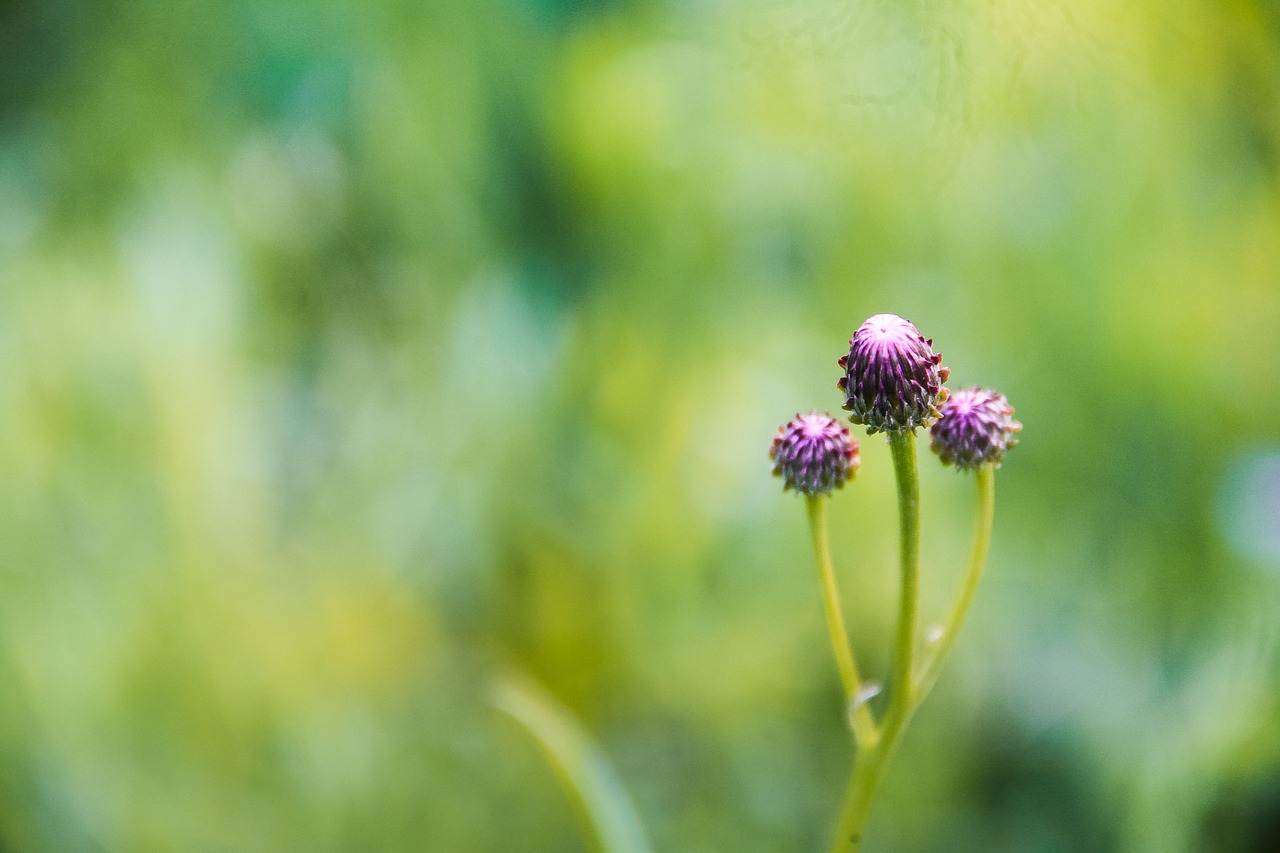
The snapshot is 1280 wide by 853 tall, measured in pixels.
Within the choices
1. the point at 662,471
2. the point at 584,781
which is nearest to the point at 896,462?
the point at 584,781

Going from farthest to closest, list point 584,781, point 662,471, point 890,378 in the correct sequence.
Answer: point 662,471 → point 584,781 → point 890,378

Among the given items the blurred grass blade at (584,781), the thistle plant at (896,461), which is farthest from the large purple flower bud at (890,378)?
the blurred grass blade at (584,781)

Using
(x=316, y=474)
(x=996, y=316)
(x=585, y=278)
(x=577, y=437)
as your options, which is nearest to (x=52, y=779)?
(x=316, y=474)

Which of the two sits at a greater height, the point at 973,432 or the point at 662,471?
the point at 662,471

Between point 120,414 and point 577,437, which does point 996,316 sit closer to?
point 577,437

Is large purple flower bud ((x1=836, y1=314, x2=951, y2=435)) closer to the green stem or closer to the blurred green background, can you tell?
the green stem

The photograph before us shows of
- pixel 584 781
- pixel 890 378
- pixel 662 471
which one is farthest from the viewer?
pixel 662 471

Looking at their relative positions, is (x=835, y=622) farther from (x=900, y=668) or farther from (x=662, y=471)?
(x=662, y=471)
